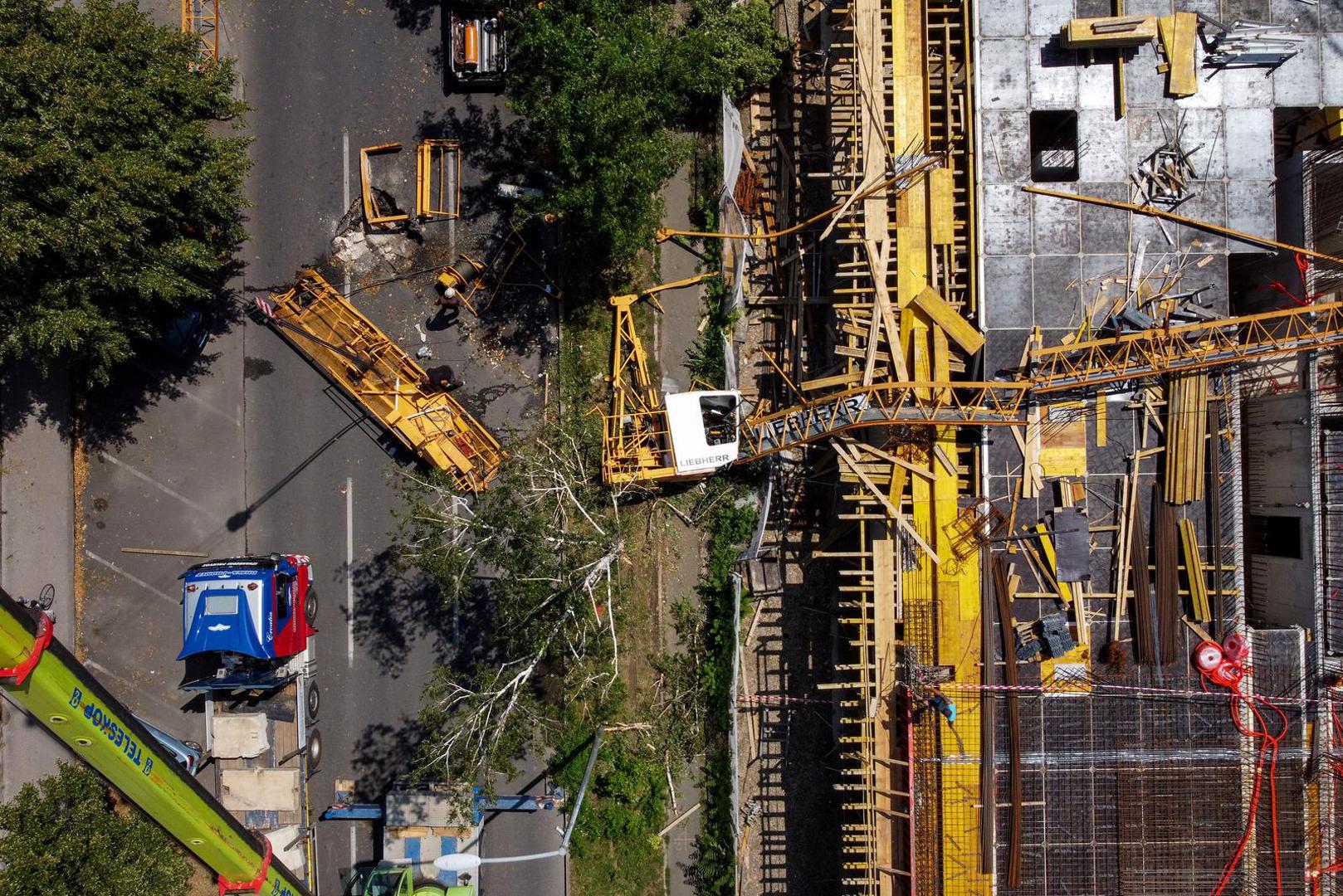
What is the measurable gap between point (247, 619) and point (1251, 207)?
22502mm

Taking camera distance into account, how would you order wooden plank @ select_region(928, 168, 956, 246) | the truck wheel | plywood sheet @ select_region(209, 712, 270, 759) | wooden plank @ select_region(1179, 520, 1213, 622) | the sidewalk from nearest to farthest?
1. wooden plank @ select_region(1179, 520, 1213, 622)
2. wooden plank @ select_region(928, 168, 956, 246)
3. plywood sheet @ select_region(209, 712, 270, 759)
4. the truck wheel
5. the sidewalk

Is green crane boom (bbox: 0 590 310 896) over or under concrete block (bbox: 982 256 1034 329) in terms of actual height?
→ under

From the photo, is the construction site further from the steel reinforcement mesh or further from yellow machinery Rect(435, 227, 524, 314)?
yellow machinery Rect(435, 227, 524, 314)

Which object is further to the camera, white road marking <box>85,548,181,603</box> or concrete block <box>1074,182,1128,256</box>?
white road marking <box>85,548,181,603</box>

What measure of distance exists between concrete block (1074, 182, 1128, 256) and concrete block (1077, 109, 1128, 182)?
9.8 inches

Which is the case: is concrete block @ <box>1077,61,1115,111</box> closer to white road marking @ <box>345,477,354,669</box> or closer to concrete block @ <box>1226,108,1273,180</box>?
concrete block @ <box>1226,108,1273,180</box>

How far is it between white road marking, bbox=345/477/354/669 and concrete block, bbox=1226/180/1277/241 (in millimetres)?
20158

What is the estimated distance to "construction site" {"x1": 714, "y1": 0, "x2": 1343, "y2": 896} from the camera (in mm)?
16078

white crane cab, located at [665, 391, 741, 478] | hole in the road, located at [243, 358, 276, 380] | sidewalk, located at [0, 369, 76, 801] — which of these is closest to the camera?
white crane cab, located at [665, 391, 741, 478]

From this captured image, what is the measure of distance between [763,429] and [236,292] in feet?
42.0

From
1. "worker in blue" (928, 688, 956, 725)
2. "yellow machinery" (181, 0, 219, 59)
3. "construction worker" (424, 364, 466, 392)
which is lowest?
"worker in blue" (928, 688, 956, 725)

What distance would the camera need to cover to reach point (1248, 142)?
16312 mm

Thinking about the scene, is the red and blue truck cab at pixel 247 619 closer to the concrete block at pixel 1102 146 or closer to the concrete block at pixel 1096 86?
the concrete block at pixel 1102 146

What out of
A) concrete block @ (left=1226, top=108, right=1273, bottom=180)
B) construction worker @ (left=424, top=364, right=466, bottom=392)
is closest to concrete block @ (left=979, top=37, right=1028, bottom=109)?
concrete block @ (left=1226, top=108, right=1273, bottom=180)
